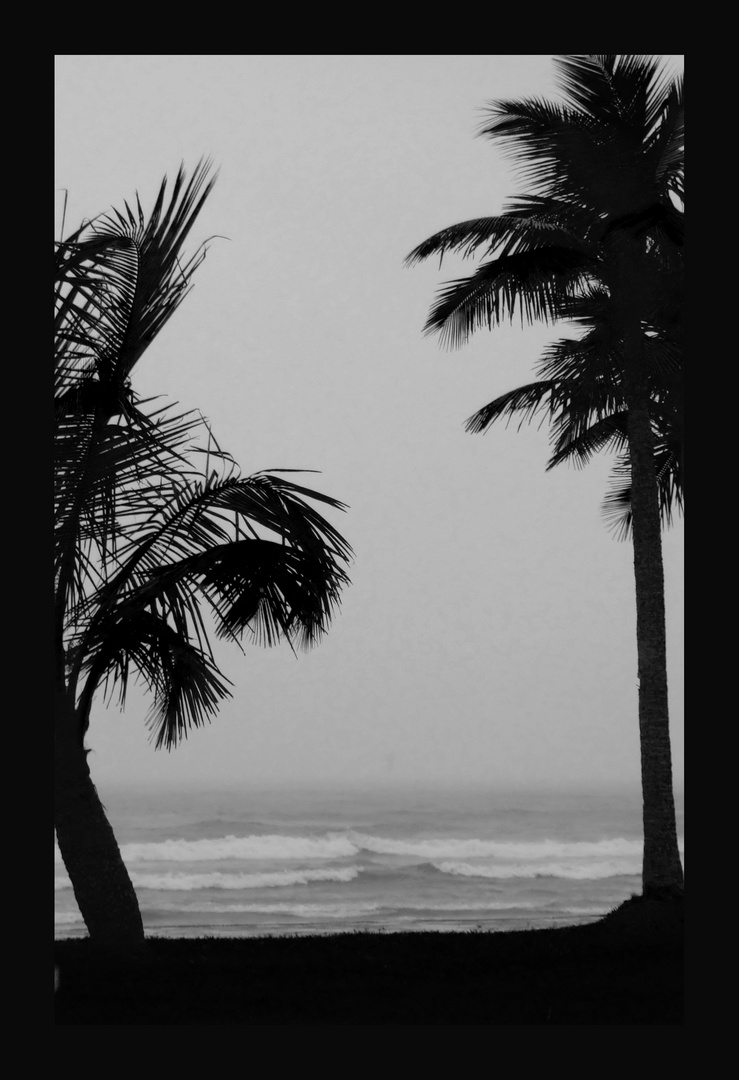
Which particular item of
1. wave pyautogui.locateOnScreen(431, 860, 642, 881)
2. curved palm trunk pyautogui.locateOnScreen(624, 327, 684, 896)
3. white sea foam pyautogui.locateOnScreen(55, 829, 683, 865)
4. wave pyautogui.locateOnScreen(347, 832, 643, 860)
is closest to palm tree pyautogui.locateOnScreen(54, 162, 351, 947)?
white sea foam pyautogui.locateOnScreen(55, 829, 683, 865)

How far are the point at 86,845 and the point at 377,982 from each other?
218cm

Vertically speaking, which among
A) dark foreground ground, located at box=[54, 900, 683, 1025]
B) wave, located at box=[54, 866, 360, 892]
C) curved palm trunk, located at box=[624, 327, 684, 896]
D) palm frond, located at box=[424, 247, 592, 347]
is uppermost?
palm frond, located at box=[424, 247, 592, 347]

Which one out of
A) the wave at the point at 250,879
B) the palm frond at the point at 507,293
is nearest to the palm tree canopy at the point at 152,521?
the palm frond at the point at 507,293

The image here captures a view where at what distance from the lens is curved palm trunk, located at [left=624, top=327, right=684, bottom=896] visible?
8.09 m

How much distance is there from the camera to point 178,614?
698cm

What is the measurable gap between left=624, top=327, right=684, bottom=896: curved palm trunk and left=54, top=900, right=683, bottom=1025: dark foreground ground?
2.09 feet

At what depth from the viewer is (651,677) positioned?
8289 mm

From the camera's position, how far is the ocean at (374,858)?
8375 mm

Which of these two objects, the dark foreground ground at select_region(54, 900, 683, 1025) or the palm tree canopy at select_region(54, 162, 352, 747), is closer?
the dark foreground ground at select_region(54, 900, 683, 1025)

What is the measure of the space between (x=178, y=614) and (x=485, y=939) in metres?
3.26

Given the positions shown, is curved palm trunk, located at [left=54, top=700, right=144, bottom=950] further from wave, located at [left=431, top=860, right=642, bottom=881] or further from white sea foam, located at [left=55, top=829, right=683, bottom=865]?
wave, located at [left=431, top=860, right=642, bottom=881]

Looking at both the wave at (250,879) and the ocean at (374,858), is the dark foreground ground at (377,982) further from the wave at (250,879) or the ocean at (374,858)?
the wave at (250,879)

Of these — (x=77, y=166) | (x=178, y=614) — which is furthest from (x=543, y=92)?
(x=178, y=614)

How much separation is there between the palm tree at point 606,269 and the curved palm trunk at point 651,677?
0.01 m
